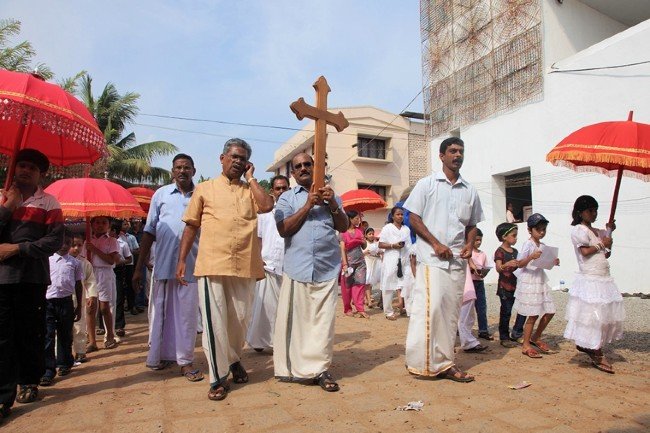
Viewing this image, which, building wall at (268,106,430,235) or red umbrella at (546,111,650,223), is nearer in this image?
Answer: red umbrella at (546,111,650,223)

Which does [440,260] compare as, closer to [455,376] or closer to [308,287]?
[455,376]

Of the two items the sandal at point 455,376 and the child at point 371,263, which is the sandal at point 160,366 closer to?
the sandal at point 455,376

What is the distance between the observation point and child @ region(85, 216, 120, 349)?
5848 millimetres

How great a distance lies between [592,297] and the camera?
4.71 metres

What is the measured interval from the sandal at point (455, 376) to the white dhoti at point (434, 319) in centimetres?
6

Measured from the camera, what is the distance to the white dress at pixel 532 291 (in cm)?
530

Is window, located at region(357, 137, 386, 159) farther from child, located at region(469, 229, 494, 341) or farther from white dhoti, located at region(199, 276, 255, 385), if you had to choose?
white dhoti, located at region(199, 276, 255, 385)

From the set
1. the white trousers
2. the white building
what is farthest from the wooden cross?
the white building

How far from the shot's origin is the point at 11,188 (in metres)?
3.60

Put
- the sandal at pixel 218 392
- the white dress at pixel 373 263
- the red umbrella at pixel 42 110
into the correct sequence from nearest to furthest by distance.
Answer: the red umbrella at pixel 42 110 → the sandal at pixel 218 392 → the white dress at pixel 373 263

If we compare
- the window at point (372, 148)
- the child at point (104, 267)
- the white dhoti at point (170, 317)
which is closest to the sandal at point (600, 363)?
the white dhoti at point (170, 317)

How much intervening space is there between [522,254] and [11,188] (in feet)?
16.6

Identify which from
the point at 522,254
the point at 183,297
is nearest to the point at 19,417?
the point at 183,297

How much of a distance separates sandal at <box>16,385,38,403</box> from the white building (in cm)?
1148
